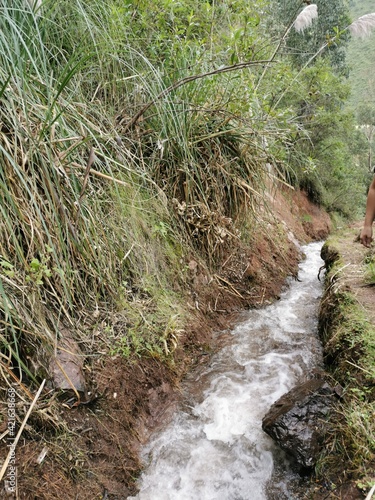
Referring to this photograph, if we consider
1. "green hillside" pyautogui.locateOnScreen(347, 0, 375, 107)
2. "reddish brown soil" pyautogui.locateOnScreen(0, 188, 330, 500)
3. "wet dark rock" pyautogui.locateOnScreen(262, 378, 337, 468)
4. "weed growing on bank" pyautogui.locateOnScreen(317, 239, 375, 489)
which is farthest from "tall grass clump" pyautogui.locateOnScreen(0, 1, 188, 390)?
"green hillside" pyautogui.locateOnScreen(347, 0, 375, 107)

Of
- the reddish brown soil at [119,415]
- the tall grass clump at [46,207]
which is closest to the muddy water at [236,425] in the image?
the reddish brown soil at [119,415]

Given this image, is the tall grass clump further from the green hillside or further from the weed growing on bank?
the green hillside

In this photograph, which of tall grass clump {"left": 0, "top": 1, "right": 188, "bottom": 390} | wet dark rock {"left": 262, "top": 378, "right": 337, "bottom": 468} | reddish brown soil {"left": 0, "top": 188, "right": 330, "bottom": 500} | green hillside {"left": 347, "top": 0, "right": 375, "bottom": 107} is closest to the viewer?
reddish brown soil {"left": 0, "top": 188, "right": 330, "bottom": 500}

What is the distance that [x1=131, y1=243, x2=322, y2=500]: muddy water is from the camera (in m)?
1.99

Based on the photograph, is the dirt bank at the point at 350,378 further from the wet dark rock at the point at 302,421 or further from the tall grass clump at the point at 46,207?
the tall grass clump at the point at 46,207

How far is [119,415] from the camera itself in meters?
2.05

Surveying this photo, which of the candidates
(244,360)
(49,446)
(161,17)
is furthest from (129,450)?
(161,17)

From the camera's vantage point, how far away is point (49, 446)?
1.66m

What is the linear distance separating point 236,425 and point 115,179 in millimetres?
1841

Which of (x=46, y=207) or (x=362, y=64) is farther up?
(x=46, y=207)

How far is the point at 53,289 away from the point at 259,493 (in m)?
1.62

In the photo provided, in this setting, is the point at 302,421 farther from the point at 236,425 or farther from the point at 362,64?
the point at 362,64

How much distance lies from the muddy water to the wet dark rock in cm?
15

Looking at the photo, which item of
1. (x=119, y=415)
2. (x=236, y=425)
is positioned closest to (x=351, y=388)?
(x=236, y=425)
